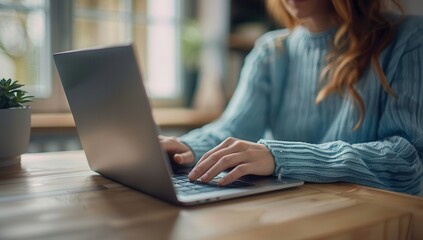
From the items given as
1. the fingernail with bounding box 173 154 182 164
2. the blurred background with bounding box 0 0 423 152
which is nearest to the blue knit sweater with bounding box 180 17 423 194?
the fingernail with bounding box 173 154 182 164

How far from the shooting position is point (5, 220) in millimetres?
465

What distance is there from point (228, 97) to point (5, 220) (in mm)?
2021

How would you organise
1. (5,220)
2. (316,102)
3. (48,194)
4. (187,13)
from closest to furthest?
1. (5,220)
2. (48,194)
3. (316,102)
4. (187,13)

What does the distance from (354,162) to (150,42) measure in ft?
5.88

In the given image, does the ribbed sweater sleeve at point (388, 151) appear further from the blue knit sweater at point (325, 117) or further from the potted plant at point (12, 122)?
the potted plant at point (12, 122)

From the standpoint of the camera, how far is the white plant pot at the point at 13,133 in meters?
0.77

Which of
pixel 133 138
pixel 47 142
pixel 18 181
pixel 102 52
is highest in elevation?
pixel 102 52

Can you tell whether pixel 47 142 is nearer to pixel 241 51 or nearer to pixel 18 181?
pixel 18 181

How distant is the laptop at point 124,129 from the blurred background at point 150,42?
1.09 meters

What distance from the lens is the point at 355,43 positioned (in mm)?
1027

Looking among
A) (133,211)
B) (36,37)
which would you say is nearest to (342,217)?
(133,211)

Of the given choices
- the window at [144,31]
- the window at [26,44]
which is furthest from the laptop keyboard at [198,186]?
the window at [144,31]

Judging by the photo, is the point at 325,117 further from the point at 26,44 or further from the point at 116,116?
the point at 26,44

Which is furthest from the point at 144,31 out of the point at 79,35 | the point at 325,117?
the point at 325,117
